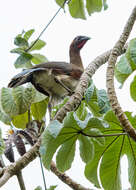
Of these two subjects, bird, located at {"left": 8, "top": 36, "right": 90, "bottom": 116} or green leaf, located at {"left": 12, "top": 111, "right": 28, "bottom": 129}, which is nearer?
green leaf, located at {"left": 12, "top": 111, "right": 28, "bottom": 129}

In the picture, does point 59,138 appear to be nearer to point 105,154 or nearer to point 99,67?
point 105,154

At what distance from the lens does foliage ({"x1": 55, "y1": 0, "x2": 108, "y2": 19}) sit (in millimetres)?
2262

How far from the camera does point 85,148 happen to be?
52.7 inches

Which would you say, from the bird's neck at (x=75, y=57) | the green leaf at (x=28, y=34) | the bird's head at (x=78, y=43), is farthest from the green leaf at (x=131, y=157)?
the bird's head at (x=78, y=43)

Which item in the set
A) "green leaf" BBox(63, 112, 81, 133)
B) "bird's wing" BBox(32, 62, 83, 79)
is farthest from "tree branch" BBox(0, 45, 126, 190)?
"bird's wing" BBox(32, 62, 83, 79)

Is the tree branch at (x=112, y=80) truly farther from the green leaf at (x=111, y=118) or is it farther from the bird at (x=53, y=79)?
the bird at (x=53, y=79)

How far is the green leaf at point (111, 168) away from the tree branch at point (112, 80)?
31 cm

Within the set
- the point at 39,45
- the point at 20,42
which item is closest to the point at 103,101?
the point at 20,42

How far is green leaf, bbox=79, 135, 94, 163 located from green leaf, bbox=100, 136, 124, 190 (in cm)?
20

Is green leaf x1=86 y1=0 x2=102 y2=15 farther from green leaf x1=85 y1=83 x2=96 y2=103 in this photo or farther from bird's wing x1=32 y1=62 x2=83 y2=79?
green leaf x1=85 y1=83 x2=96 y2=103

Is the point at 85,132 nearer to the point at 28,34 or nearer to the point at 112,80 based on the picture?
the point at 112,80

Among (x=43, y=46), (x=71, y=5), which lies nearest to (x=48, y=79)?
(x=43, y=46)

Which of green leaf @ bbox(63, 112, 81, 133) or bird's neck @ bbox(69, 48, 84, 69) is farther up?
bird's neck @ bbox(69, 48, 84, 69)

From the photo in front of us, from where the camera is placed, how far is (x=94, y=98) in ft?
6.35
